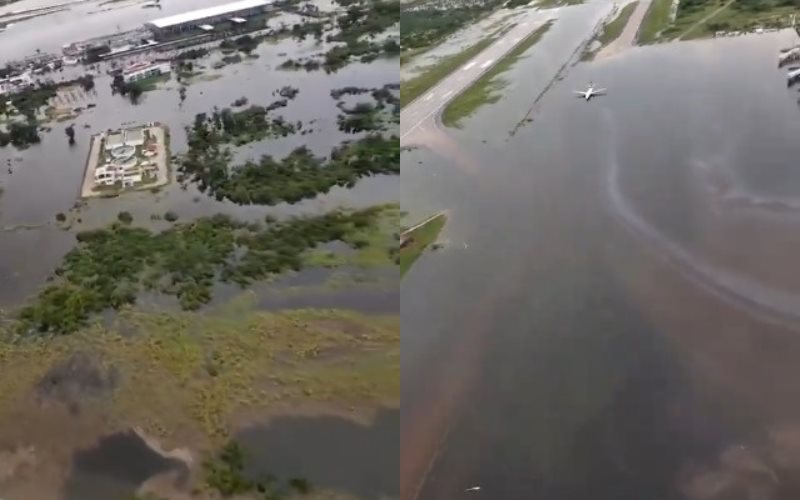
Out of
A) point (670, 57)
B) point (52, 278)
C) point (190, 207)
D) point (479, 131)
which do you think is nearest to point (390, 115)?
point (479, 131)

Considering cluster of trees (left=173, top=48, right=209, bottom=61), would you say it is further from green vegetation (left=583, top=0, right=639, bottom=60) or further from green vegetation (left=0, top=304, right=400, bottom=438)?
green vegetation (left=0, top=304, right=400, bottom=438)

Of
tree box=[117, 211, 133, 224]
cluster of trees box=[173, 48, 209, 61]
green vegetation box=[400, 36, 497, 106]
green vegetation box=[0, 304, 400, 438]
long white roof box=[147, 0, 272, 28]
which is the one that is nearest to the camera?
green vegetation box=[0, 304, 400, 438]

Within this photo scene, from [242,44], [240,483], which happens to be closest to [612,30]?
[242,44]

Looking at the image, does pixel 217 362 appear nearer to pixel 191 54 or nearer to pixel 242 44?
pixel 191 54

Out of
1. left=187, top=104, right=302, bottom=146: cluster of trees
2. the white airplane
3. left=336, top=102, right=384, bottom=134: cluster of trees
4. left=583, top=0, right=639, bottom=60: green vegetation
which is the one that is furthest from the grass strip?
left=187, top=104, right=302, bottom=146: cluster of trees

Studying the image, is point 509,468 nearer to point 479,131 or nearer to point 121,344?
point 121,344
